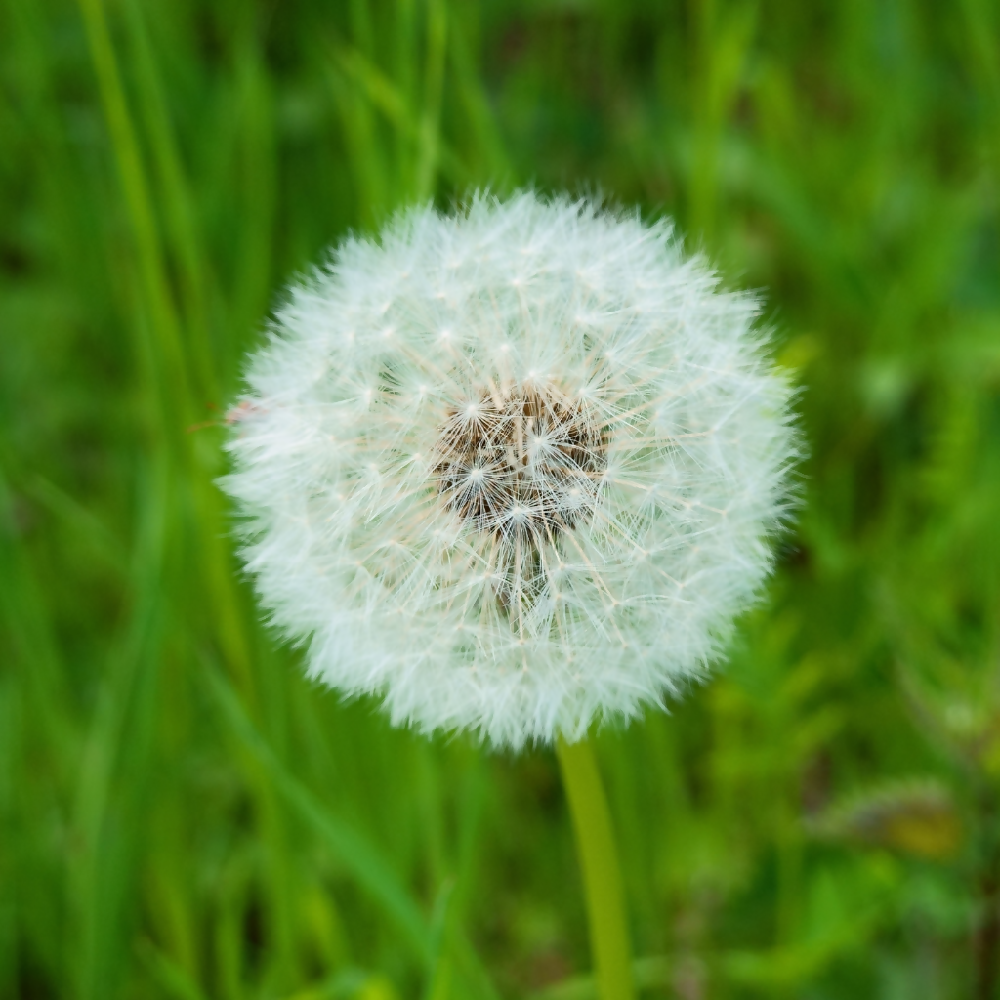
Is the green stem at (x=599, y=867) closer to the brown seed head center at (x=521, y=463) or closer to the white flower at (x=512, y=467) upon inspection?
the white flower at (x=512, y=467)

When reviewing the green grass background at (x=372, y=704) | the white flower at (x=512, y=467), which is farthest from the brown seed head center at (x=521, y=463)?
the green grass background at (x=372, y=704)

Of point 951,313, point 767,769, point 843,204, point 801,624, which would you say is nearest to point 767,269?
point 843,204

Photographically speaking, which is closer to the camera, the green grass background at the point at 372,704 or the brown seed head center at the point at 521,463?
the brown seed head center at the point at 521,463

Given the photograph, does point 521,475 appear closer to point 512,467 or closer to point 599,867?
point 512,467

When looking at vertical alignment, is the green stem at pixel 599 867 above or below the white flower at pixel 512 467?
below

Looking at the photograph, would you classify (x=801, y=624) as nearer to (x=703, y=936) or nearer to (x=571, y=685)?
(x=703, y=936)

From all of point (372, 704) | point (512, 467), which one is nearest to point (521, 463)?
point (512, 467)
